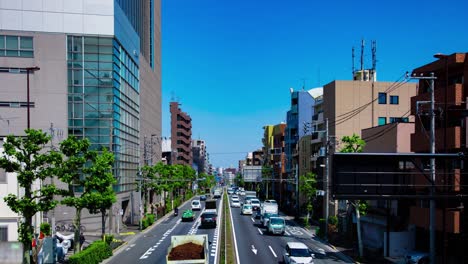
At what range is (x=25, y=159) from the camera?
25.6 meters

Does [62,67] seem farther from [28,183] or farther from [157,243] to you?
[28,183]

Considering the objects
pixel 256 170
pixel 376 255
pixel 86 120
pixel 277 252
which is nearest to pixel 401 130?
pixel 376 255

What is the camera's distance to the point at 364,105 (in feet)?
201

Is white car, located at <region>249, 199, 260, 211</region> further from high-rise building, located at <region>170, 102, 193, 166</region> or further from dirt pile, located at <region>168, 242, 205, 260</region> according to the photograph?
high-rise building, located at <region>170, 102, 193, 166</region>

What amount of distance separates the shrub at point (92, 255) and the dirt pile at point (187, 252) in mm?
6138

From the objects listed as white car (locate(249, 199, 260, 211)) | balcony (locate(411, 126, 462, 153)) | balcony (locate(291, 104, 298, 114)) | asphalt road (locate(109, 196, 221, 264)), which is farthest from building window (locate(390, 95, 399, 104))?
balcony (locate(291, 104, 298, 114))

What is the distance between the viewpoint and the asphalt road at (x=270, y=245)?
109ft

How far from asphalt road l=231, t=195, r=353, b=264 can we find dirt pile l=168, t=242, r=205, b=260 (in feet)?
19.0

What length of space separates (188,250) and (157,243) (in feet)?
55.1

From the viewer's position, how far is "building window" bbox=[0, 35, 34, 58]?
51.2 meters

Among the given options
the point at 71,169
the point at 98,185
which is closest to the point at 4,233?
the point at 71,169

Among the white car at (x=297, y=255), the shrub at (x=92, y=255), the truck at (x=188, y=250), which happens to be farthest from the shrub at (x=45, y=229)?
the white car at (x=297, y=255)

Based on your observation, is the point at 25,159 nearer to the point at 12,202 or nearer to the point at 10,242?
the point at 12,202

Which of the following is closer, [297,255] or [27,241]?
[27,241]
